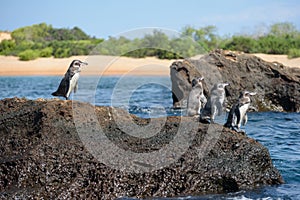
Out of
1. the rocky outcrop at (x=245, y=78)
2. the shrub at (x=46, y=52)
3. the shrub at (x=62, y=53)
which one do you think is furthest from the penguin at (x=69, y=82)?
the shrub at (x=46, y=52)

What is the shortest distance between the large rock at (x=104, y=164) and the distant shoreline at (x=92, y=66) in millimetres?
34755

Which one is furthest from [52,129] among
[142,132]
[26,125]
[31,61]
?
[31,61]

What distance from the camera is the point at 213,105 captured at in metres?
10.4

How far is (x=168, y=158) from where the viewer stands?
7.66 m

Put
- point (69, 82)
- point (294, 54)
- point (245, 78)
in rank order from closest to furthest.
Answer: point (69, 82), point (245, 78), point (294, 54)

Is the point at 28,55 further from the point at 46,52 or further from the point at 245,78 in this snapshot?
the point at 245,78

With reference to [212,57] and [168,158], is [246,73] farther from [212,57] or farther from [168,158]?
[168,158]

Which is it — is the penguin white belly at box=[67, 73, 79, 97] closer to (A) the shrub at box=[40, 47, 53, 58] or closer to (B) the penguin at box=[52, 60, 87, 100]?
(B) the penguin at box=[52, 60, 87, 100]

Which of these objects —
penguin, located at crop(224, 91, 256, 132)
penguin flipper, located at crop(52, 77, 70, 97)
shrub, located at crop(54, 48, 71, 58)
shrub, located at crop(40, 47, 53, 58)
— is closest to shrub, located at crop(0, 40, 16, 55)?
shrub, located at crop(40, 47, 53, 58)

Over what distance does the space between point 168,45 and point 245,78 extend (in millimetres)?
20675

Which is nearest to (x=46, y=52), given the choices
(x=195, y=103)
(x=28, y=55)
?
(x=28, y=55)

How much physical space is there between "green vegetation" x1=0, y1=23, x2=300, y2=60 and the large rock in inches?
1063

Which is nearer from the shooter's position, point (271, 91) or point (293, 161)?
point (293, 161)

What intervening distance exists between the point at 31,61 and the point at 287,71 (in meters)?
32.9
